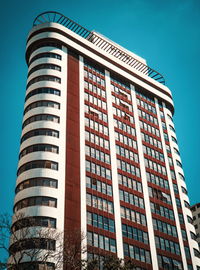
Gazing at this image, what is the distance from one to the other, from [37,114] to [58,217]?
20.3m

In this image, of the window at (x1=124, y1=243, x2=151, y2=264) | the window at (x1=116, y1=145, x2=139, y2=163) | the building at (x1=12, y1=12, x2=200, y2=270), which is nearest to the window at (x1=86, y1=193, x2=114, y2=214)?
the building at (x1=12, y1=12, x2=200, y2=270)

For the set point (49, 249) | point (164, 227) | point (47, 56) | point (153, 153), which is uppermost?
point (47, 56)

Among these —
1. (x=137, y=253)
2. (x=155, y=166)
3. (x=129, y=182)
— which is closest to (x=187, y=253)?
(x=137, y=253)

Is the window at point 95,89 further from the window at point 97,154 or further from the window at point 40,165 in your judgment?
the window at point 40,165

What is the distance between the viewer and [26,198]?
5725cm

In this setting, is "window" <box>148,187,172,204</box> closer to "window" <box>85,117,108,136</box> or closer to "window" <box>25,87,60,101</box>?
"window" <box>85,117,108,136</box>

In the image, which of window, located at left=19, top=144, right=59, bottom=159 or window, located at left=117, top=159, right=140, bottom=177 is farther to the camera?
window, located at left=117, top=159, right=140, bottom=177

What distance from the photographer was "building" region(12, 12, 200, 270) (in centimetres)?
5972

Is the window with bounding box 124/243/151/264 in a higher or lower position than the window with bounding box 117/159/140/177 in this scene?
lower

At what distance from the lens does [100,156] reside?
231 ft

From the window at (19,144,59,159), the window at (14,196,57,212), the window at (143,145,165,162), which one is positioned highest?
the window at (143,145,165,162)

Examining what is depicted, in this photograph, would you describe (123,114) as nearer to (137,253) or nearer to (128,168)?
(128,168)

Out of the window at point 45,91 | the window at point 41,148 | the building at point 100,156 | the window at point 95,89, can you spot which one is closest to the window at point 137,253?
the building at point 100,156

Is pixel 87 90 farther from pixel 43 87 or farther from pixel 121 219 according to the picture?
pixel 121 219
